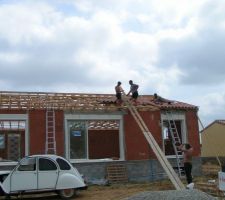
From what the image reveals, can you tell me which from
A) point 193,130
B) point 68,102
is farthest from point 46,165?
point 193,130

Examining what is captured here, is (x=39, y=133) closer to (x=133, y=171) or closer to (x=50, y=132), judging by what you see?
(x=50, y=132)

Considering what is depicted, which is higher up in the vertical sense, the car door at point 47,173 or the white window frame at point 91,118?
the white window frame at point 91,118

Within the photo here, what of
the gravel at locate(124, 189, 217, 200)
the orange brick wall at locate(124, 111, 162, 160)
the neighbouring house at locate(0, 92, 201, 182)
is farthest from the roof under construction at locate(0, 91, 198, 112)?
the gravel at locate(124, 189, 217, 200)

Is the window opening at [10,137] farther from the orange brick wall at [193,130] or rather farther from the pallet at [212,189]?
the pallet at [212,189]

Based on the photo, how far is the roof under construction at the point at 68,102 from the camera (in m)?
21.3

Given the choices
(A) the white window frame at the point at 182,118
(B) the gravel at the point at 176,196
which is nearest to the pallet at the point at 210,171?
(A) the white window frame at the point at 182,118

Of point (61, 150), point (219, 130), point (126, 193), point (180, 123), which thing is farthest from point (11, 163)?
point (219, 130)

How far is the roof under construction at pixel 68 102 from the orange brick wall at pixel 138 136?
584mm

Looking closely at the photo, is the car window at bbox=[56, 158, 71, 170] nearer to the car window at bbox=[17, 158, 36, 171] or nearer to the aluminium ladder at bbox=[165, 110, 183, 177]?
the car window at bbox=[17, 158, 36, 171]

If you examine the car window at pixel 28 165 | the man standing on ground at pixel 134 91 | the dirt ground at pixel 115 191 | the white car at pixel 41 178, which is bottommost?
the dirt ground at pixel 115 191

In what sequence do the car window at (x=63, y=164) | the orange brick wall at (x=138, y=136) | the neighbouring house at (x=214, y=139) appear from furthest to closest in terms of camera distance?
the neighbouring house at (x=214, y=139)
the orange brick wall at (x=138, y=136)
the car window at (x=63, y=164)

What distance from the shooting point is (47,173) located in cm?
1684

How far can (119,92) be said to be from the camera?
921 inches

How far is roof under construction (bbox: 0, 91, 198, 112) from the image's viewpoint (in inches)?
839
